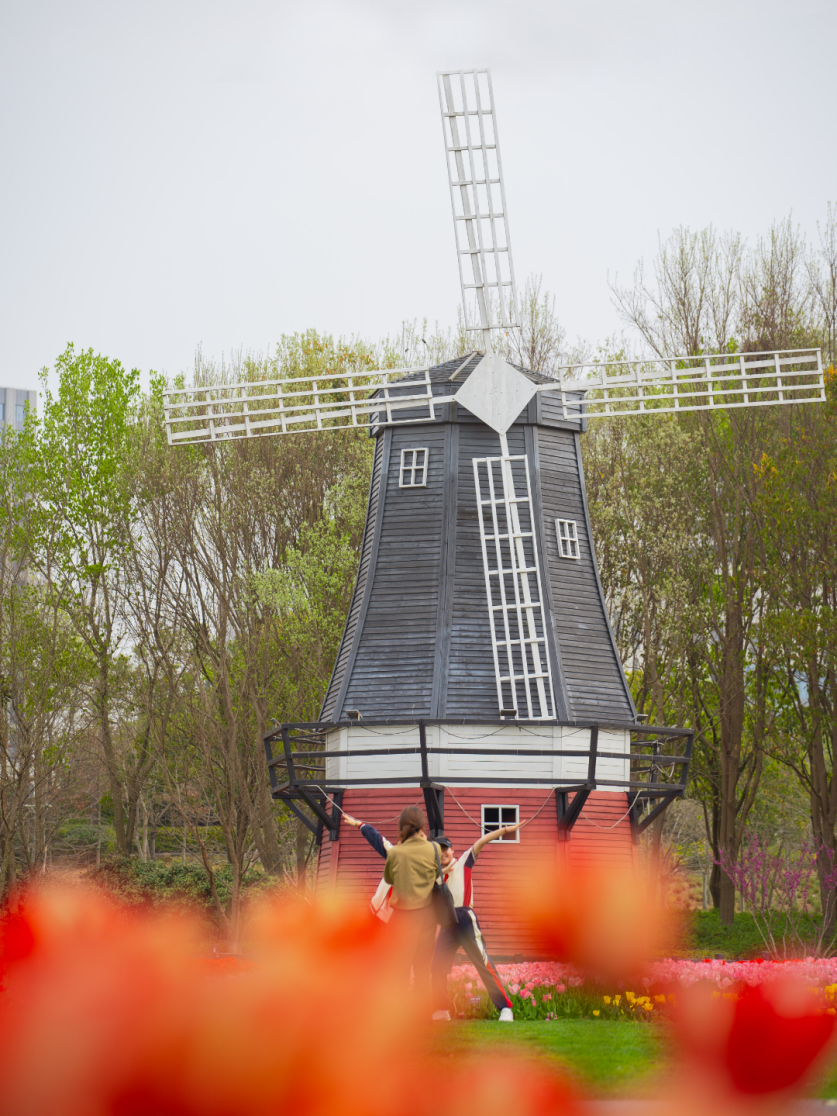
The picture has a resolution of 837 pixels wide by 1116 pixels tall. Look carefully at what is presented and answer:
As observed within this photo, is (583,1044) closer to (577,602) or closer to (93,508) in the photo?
(577,602)

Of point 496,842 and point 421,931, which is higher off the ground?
point 421,931

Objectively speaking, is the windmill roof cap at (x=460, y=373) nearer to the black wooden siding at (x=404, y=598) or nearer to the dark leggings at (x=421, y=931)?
the black wooden siding at (x=404, y=598)

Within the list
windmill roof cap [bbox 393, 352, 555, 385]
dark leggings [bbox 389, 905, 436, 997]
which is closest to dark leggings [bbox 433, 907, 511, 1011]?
dark leggings [bbox 389, 905, 436, 997]

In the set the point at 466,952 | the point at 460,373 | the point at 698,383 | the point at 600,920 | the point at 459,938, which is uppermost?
the point at 698,383

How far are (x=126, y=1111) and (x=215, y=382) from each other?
3194cm

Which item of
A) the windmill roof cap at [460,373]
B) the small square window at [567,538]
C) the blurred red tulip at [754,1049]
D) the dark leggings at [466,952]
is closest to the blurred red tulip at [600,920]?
the blurred red tulip at [754,1049]

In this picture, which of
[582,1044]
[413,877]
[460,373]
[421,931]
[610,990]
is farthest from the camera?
[460,373]

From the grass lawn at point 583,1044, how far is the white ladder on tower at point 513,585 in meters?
7.45

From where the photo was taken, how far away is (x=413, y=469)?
66.3ft

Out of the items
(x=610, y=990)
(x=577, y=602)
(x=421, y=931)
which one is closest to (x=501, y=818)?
(x=577, y=602)

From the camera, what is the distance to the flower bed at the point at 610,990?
11266 millimetres

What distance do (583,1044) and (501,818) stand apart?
8798 mm

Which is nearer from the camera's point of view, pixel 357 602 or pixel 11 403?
pixel 357 602

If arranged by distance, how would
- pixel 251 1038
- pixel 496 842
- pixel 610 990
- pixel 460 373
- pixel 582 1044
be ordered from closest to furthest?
1. pixel 251 1038
2. pixel 582 1044
3. pixel 610 990
4. pixel 496 842
5. pixel 460 373
